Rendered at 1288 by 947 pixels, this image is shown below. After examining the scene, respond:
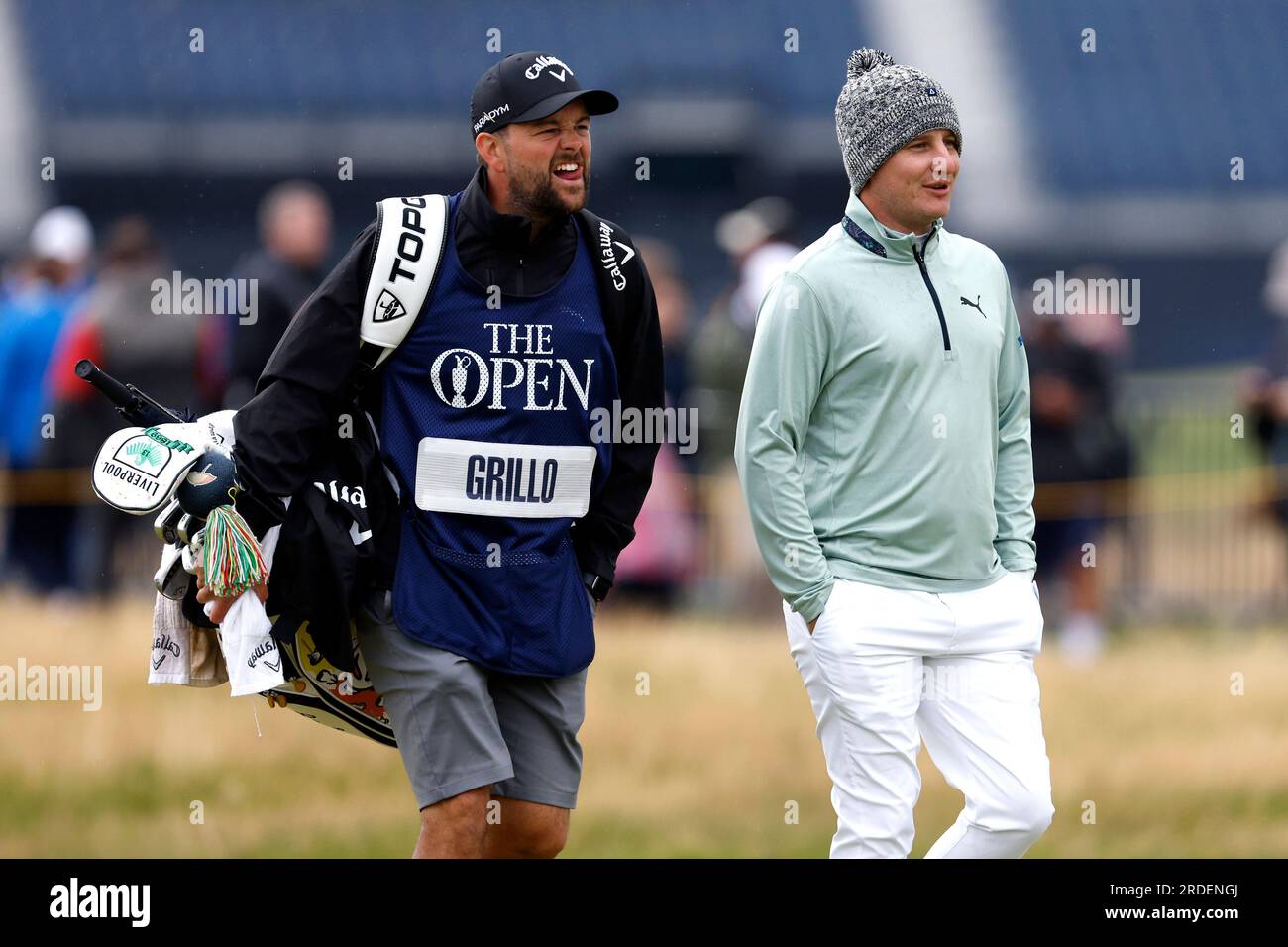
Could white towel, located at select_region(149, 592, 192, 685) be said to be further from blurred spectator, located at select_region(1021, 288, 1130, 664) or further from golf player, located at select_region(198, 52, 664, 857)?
blurred spectator, located at select_region(1021, 288, 1130, 664)

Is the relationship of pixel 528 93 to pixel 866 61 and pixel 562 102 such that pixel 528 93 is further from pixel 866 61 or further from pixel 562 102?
pixel 866 61

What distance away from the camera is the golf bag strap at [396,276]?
477 cm

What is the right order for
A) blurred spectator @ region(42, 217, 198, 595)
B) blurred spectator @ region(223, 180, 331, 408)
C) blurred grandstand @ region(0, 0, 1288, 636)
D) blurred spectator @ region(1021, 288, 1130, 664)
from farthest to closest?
blurred grandstand @ region(0, 0, 1288, 636) → blurred spectator @ region(1021, 288, 1130, 664) → blurred spectator @ region(42, 217, 198, 595) → blurred spectator @ region(223, 180, 331, 408)

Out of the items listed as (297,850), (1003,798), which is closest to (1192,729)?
(297,850)

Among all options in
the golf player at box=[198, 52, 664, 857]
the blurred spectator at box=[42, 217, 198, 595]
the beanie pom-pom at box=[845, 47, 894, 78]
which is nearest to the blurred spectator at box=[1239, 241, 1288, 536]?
the blurred spectator at box=[42, 217, 198, 595]

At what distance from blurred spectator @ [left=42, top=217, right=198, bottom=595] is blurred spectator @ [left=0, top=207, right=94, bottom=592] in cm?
11

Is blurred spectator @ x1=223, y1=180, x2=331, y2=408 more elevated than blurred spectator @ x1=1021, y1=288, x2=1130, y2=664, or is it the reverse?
blurred spectator @ x1=223, y1=180, x2=331, y2=408

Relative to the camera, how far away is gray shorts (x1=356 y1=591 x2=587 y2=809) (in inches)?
189

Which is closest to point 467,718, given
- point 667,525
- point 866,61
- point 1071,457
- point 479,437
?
point 479,437

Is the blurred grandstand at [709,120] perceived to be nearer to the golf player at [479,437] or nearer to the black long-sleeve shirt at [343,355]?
the black long-sleeve shirt at [343,355]

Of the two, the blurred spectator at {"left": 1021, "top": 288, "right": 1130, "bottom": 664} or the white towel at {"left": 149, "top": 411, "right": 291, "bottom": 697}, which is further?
the blurred spectator at {"left": 1021, "top": 288, "right": 1130, "bottom": 664}

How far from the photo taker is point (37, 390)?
12.3 meters

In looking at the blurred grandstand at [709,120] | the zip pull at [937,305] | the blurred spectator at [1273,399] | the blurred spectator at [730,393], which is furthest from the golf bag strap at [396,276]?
the blurred grandstand at [709,120]

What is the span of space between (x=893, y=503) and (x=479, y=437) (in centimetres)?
105
